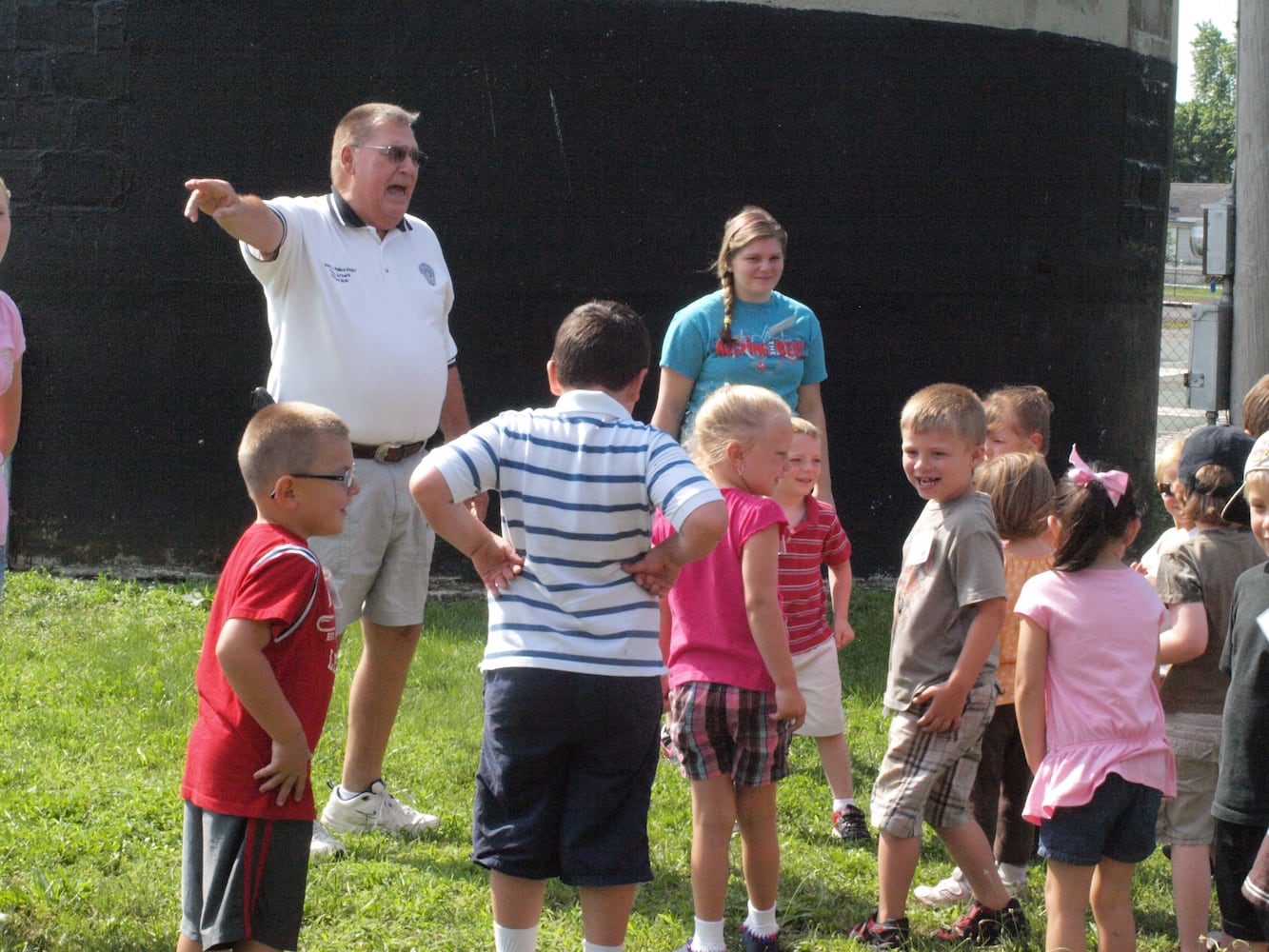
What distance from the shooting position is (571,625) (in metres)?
3.14

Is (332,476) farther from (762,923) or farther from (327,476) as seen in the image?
(762,923)

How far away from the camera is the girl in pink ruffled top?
3418 millimetres

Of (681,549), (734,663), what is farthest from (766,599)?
(681,549)

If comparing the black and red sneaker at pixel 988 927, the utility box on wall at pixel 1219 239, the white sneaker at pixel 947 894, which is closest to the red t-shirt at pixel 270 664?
the black and red sneaker at pixel 988 927

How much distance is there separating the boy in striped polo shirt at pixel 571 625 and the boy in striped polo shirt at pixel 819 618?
149 centimetres

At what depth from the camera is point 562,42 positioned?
26.0 feet

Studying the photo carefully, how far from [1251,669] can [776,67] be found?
18.5ft

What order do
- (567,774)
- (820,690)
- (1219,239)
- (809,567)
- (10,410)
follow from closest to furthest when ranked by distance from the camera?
(567,774) < (10,410) < (809,567) < (820,690) < (1219,239)

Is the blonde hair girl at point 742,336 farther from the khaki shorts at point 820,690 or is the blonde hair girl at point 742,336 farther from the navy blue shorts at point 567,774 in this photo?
the navy blue shorts at point 567,774

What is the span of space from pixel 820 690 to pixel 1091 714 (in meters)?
1.54

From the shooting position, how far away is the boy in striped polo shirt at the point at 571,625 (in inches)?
123

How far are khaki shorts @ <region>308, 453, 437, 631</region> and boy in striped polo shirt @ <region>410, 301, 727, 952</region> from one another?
4.56 ft

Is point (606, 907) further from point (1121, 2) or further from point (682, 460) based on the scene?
point (1121, 2)

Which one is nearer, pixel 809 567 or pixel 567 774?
pixel 567 774
